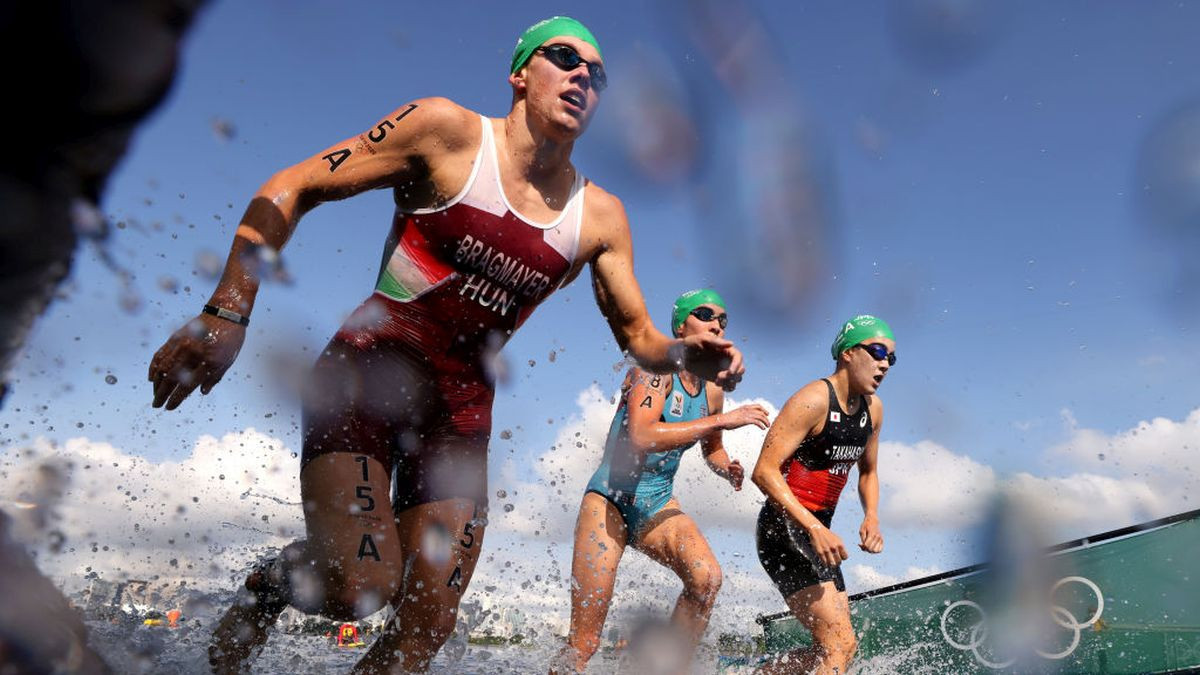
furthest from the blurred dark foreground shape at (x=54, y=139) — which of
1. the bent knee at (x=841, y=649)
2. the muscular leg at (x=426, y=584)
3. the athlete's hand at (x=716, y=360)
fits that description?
the bent knee at (x=841, y=649)

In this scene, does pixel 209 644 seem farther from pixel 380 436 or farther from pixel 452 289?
pixel 452 289

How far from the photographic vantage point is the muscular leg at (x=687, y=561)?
501 centimetres

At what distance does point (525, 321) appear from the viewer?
3572mm

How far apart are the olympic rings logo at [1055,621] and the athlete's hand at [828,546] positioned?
1859mm

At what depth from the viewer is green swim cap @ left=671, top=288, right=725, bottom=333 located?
19.7 feet

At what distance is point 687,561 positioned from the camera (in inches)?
198

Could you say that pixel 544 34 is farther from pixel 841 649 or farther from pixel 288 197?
pixel 841 649

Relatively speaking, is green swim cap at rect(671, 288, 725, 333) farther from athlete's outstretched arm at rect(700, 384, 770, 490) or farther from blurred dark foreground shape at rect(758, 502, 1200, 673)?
blurred dark foreground shape at rect(758, 502, 1200, 673)

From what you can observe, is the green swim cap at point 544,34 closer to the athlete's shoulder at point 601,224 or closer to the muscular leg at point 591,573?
the athlete's shoulder at point 601,224

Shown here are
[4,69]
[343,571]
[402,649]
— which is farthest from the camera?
[402,649]

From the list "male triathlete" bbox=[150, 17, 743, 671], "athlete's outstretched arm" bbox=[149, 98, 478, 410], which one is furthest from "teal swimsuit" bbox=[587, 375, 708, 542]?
"athlete's outstretched arm" bbox=[149, 98, 478, 410]

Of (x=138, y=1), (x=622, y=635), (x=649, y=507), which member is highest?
(x=649, y=507)

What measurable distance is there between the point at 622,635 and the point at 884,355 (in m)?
2.50

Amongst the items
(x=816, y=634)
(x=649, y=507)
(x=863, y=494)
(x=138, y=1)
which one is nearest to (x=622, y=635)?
(x=649, y=507)
